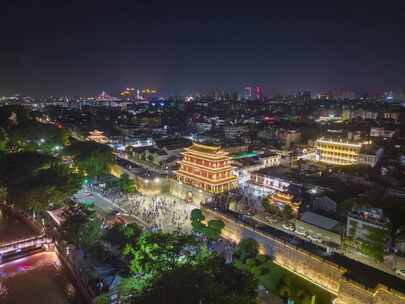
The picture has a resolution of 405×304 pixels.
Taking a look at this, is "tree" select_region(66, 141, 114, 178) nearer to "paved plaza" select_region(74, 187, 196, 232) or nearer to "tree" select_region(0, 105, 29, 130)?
"paved plaza" select_region(74, 187, 196, 232)

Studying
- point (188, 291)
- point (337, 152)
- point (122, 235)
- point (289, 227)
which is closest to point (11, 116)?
point (122, 235)

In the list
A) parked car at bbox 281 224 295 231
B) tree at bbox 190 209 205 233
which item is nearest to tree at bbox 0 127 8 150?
tree at bbox 190 209 205 233

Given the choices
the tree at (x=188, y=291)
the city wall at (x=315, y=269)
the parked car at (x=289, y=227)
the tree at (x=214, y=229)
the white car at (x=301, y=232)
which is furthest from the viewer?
the parked car at (x=289, y=227)

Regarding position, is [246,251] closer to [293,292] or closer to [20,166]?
[293,292]

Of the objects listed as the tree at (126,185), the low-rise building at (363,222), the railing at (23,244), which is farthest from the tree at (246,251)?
the tree at (126,185)

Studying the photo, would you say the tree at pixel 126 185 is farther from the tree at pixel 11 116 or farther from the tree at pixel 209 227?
the tree at pixel 11 116

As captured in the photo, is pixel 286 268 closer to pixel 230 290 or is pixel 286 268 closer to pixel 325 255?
pixel 325 255
